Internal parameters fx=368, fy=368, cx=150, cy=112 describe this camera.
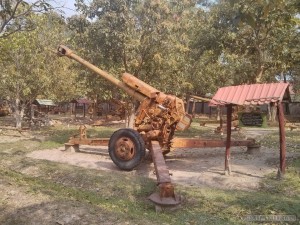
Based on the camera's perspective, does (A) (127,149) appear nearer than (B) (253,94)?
No

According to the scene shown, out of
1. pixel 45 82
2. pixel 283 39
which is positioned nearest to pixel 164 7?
pixel 283 39

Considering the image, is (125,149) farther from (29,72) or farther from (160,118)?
(29,72)

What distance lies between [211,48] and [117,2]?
567 centimetres

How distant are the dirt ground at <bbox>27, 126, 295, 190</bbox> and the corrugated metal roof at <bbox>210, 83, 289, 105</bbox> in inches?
80.3

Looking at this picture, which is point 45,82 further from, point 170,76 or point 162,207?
point 162,207

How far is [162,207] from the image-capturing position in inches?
278

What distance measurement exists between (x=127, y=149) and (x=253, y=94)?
3956 millimetres

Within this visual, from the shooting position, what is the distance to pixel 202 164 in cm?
1190

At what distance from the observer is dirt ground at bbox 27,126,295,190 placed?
31.3 feet

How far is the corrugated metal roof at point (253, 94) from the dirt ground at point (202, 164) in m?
2.04

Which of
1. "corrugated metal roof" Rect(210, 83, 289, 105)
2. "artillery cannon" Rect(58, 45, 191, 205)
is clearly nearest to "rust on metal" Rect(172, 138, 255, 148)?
"artillery cannon" Rect(58, 45, 191, 205)

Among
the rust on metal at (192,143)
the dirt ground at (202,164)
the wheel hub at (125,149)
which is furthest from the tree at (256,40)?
the wheel hub at (125,149)

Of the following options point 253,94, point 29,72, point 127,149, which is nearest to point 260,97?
point 253,94

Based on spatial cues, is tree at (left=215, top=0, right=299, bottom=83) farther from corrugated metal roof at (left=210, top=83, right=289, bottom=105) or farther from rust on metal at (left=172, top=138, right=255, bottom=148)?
corrugated metal roof at (left=210, top=83, right=289, bottom=105)
